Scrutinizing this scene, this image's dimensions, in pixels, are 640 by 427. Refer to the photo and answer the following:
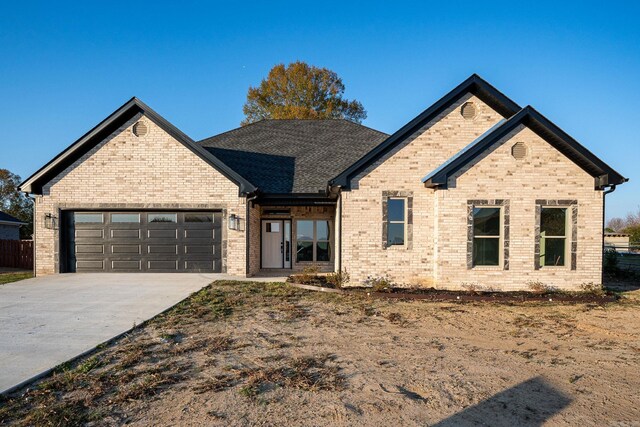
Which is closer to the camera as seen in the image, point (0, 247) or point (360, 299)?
point (360, 299)

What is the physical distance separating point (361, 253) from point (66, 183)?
11.1m

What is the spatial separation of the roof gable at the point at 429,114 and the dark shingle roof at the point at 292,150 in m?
2.83

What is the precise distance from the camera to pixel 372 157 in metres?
11.7

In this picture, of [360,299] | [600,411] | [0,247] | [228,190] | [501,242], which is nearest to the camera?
[600,411]

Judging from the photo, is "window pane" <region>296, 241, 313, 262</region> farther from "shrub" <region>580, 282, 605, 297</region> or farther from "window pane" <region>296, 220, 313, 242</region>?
"shrub" <region>580, 282, 605, 297</region>

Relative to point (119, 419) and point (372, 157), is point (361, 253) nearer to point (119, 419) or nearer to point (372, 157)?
point (372, 157)

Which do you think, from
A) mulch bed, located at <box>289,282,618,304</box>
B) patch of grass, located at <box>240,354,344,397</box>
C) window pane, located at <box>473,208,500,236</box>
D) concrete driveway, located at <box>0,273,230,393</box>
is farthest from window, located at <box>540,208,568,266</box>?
concrete driveway, located at <box>0,273,230,393</box>

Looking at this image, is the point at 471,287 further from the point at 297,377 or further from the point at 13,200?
the point at 13,200

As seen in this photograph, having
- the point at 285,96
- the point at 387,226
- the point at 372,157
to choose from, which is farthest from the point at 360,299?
the point at 285,96

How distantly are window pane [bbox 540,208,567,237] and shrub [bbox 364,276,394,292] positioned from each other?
4734 millimetres

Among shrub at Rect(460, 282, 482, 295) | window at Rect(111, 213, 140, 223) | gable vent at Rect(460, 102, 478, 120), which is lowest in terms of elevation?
shrub at Rect(460, 282, 482, 295)

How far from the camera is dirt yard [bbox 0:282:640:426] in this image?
404 cm

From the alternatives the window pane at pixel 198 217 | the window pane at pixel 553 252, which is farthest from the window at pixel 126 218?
the window pane at pixel 553 252

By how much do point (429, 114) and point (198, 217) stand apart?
8.88 meters
